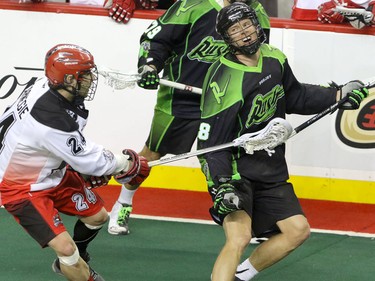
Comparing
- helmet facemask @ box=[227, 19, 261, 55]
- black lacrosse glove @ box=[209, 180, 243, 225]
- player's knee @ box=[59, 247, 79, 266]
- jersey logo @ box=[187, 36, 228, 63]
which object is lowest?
player's knee @ box=[59, 247, 79, 266]

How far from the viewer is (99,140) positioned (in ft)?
25.5

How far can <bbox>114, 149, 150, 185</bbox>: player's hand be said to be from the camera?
562 cm

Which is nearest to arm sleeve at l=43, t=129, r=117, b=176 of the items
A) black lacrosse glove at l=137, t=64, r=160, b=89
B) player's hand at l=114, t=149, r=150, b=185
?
player's hand at l=114, t=149, r=150, b=185

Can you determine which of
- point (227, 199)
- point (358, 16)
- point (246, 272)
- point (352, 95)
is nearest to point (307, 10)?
point (358, 16)

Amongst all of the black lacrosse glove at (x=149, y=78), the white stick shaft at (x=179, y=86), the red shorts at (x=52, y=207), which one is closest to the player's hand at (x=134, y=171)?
the red shorts at (x=52, y=207)

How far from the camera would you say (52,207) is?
18.3 feet

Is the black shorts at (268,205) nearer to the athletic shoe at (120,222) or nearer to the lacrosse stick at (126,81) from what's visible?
the lacrosse stick at (126,81)

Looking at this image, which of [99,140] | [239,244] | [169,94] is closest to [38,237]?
[239,244]

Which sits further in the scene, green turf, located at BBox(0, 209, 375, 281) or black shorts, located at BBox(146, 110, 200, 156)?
black shorts, located at BBox(146, 110, 200, 156)

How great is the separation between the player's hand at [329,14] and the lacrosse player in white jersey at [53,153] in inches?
84.1

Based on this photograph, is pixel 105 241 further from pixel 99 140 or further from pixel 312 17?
pixel 312 17

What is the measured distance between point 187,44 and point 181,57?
0.30 feet

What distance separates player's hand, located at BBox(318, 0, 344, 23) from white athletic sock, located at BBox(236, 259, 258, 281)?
7.32 feet

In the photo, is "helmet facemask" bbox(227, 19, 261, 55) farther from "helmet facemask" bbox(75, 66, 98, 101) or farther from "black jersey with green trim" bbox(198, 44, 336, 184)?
"helmet facemask" bbox(75, 66, 98, 101)
